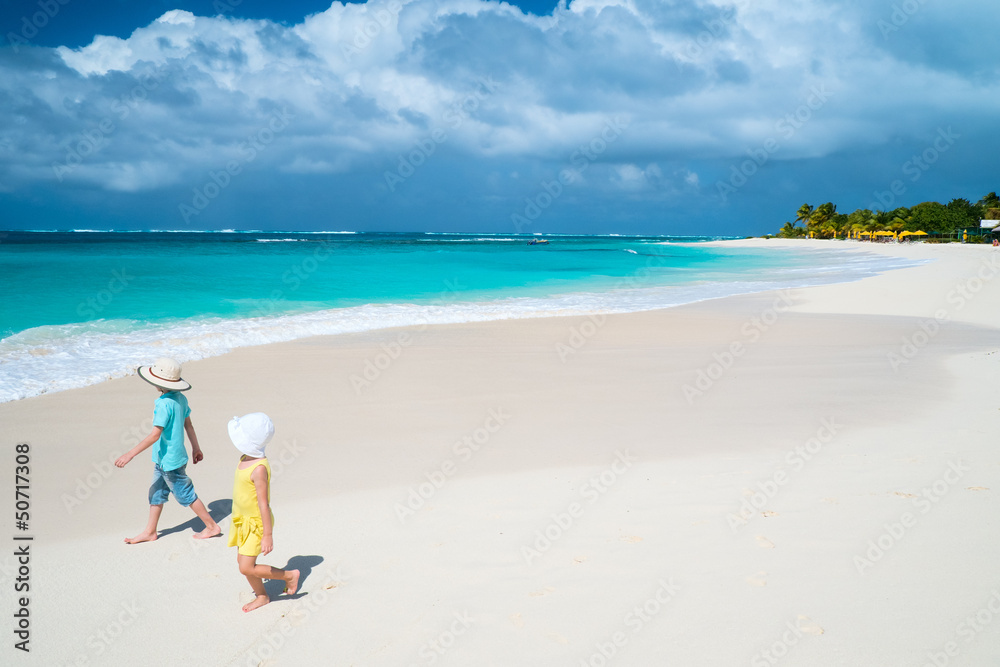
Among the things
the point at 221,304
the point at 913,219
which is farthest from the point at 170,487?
the point at 913,219

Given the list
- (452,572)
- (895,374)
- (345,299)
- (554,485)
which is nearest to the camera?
(452,572)

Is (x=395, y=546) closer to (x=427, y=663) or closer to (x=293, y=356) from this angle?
(x=427, y=663)

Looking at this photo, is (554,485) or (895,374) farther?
(895,374)

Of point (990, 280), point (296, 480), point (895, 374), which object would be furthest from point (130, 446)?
point (990, 280)

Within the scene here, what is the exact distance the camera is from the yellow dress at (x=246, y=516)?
3826mm

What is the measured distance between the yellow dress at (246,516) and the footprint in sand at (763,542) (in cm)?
328

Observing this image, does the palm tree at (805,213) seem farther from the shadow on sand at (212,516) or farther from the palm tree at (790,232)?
the shadow on sand at (212,516)

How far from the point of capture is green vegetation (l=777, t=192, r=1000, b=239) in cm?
8506

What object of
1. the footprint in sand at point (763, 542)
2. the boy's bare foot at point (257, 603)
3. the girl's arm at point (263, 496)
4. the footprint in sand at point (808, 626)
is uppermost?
the girl's arm at point (263, 496)

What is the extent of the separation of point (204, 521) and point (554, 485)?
2856 millimetres

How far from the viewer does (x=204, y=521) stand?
4.74 m

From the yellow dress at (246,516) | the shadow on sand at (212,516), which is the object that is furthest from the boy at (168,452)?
the yellow dress at (246,516)

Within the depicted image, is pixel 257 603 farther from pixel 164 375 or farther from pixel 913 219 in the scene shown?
pixel 913 219

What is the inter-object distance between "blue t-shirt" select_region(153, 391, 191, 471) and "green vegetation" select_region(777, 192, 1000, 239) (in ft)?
333
